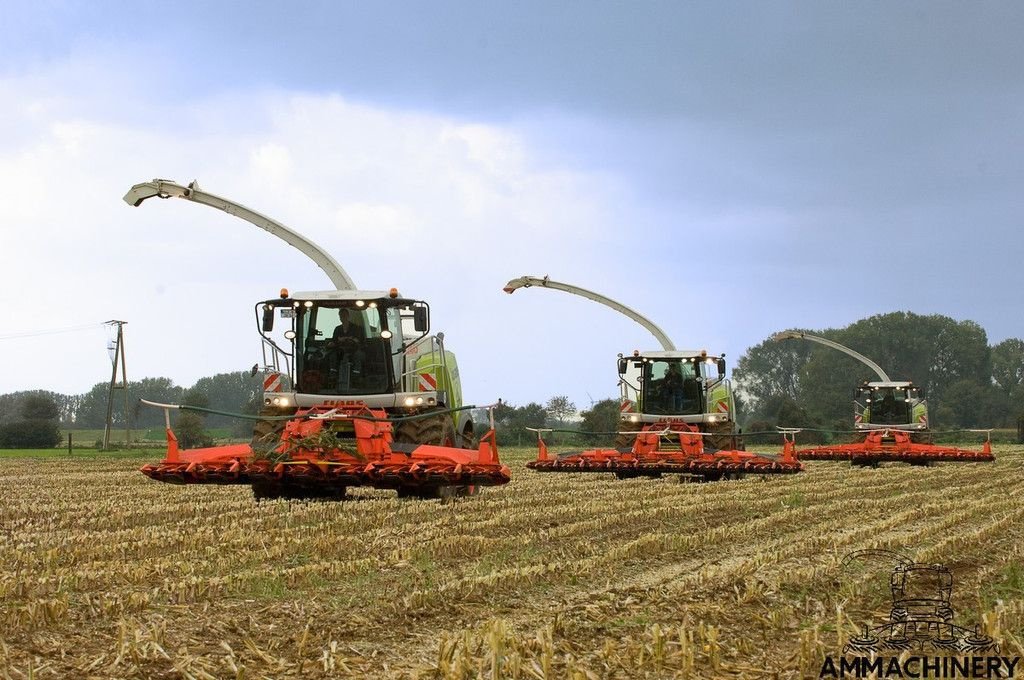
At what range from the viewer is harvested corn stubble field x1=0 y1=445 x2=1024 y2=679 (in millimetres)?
4277

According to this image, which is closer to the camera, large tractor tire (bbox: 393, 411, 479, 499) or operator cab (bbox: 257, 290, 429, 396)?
large tractor tire (bbox: 393, 411, 479, 499)

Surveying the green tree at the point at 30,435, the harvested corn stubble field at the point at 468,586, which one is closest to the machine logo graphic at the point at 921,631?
the harvested corn stubble field at the point at 468,586

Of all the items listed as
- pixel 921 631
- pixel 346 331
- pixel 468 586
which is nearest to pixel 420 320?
pixel 346 331

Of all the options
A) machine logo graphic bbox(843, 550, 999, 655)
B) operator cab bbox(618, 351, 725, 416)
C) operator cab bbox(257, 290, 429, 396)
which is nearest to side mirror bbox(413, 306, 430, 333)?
operator cab bbox(257, 290, 429, 396)

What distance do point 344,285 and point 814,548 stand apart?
10916mm

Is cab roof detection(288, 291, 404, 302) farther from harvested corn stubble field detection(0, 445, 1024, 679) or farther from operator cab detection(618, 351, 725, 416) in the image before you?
operator cab detection(618, 351, 725, 416)

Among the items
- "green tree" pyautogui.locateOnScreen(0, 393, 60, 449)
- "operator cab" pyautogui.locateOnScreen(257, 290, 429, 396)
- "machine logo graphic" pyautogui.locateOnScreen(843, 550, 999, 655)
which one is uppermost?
"operator cab" pyautogui.locateOnScreen(257, 290, 429, 396)

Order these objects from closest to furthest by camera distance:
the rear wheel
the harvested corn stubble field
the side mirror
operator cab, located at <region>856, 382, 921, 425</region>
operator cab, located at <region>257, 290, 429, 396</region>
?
the harvested corn stubble field → the side mirror → the rear wheel → operator cab, located at <region>257, 290, 429, 396</region> → operator cab, located at <region>856, 382, 921, 425</region>

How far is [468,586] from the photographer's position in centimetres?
591

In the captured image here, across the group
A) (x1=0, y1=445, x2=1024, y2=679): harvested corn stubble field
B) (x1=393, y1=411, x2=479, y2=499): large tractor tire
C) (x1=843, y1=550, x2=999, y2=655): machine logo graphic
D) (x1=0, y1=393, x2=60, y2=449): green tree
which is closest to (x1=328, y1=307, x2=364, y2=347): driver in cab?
(x1=393, y1=411, x2=479, y2=499): large tractor tire

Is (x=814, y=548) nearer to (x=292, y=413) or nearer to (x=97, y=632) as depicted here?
(x=97, y=632)

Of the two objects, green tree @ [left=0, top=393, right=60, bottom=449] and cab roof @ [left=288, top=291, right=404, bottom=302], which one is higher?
cab roof @ [left=288, top=291, right=404, bottom=302]

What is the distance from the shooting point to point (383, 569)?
6.67 meters

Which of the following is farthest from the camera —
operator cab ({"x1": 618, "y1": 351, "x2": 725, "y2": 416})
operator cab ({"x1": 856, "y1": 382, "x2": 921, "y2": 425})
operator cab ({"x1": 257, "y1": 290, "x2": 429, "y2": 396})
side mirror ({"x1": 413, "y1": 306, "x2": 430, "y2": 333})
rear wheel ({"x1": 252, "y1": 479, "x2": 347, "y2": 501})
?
operator cab ({"x1": 856, "y1": 382, "x2": 921, "y2": 425})
